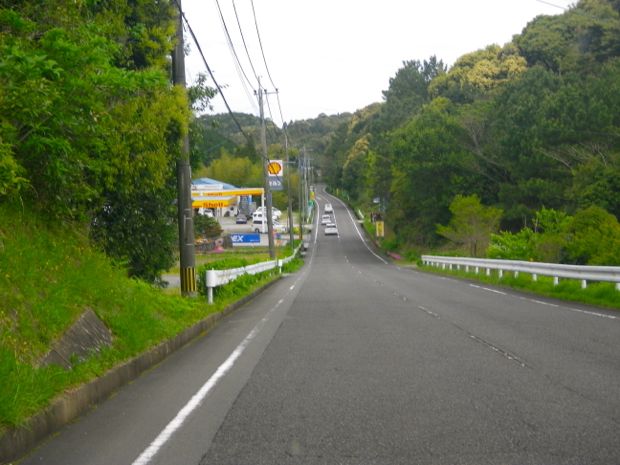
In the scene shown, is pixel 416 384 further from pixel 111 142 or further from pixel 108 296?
pixel 111 142

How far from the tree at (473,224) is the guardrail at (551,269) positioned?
794 cm

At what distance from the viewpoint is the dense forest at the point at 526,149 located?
42281 millimetres

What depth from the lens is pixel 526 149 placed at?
53719 mm

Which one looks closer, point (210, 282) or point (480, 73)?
point (210, 282)

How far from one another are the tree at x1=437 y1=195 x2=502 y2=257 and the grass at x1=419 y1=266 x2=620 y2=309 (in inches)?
638

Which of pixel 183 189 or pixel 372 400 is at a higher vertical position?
pixel 183 189

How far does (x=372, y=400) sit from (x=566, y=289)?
49.4 feet

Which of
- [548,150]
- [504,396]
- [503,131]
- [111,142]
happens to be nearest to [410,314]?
[111,142]

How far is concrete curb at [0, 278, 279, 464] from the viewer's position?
5430mm

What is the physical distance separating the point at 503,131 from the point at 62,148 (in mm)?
53776

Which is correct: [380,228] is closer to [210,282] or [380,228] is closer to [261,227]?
[261,227]

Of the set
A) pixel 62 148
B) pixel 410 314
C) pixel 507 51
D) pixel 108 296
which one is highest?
pixel 507 51

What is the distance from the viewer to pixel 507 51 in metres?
81.5

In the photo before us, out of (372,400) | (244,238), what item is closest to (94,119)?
(372,400)
